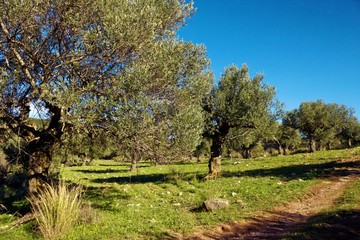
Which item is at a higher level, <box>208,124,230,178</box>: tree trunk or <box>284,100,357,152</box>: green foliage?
<box>284,100,357,152</box>: green foliage

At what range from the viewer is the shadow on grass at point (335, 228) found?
8.80m

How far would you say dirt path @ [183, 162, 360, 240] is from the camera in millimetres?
10680

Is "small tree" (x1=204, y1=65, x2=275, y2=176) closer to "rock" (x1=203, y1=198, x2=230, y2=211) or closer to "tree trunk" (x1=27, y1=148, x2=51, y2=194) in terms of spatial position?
"rock" (x1=203, y1=198, x2=230, y2=211)

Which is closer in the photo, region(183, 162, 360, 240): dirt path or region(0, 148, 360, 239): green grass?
region(183, 162, 360, 240): dirt path

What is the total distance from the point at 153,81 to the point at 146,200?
7888mm

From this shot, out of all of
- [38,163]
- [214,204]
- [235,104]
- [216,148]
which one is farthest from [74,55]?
[216,148]

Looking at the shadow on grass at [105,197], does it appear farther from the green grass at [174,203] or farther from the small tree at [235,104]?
the small tree at [235,104]

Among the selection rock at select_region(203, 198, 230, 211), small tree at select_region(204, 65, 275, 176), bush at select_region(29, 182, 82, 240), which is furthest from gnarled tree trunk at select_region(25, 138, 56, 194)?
small tree at select_region(204, 65, 275, 176)

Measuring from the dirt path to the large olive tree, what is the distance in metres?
6.02

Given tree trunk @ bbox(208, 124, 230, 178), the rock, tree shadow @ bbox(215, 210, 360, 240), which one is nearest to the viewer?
tree shadow @ bbox(215, 210, 360, 240)

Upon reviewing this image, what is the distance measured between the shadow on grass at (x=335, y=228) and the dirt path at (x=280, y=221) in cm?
76

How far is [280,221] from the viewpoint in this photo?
1214cm

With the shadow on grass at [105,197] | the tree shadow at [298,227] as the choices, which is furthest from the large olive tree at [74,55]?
the tree shadow at [298,227]

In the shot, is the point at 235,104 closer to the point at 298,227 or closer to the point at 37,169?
the point at 298,227
